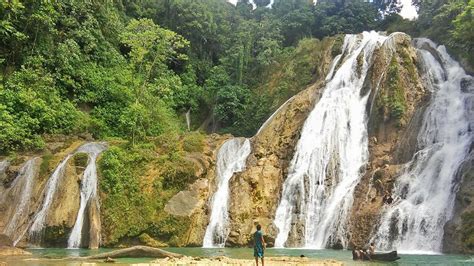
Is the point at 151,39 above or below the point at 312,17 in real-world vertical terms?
below

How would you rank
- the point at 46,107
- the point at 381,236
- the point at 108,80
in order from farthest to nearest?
the point at 108,80, the point at 46,107, the point at 381,236

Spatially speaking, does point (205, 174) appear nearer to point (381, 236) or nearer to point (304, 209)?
point (304, 209)

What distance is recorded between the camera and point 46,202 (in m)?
23.0

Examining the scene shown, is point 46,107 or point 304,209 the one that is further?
point 46,107

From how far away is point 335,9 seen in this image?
157 ft

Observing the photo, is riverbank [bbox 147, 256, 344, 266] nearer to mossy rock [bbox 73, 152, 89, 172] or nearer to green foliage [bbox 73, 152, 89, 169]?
mossy rock [bbox 73, 152, 89, 172]

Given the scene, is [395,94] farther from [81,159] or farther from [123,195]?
[81,159]

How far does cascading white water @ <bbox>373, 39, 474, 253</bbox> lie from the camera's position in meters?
20.5

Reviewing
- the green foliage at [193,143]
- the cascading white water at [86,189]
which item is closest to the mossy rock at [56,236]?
the cascading white water at [86,189]

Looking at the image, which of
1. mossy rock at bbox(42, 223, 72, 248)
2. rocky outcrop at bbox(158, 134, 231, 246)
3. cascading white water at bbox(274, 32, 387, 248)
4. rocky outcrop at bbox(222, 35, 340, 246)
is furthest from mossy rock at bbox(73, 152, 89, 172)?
cascading white water at bbox(274, 32, 387, 248)

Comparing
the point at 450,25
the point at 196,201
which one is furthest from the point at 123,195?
the point at 450,25

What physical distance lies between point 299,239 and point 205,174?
667cm

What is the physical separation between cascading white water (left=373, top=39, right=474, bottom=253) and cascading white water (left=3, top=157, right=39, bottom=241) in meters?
16.7

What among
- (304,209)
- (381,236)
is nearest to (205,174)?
(304,209)
